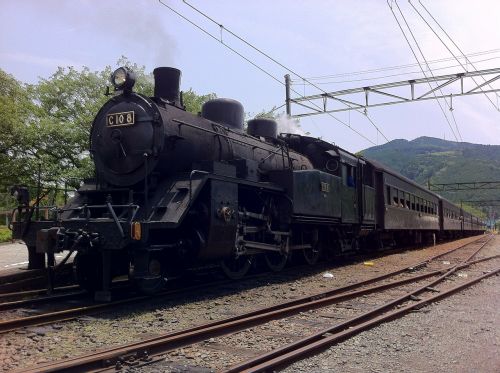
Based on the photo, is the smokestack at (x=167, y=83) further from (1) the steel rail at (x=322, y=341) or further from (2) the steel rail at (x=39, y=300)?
(1) the steel rail at (x=322, y=341)

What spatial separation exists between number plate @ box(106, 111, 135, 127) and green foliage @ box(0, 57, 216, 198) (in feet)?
41.1

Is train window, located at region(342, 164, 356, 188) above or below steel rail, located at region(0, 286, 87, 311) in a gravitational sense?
above

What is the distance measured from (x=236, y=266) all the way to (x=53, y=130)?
15.3 metres

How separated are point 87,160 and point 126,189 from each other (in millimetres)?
15215

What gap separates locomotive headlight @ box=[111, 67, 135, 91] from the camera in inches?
307

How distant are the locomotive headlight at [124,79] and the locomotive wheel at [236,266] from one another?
3.47 metres

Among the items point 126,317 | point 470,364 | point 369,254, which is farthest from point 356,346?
point 369,254

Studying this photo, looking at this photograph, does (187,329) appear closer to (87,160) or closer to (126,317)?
(126,317)

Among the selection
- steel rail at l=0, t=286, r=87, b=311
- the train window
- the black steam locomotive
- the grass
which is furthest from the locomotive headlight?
the grass

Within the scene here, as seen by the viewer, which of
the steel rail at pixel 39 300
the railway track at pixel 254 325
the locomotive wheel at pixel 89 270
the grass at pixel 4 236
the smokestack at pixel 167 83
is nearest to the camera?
the railway track at pixel 254 325

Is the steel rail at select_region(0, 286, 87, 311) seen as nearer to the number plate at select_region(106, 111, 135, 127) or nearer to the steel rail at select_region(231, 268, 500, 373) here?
the number plate at select_region(106, 111, 135, 127)

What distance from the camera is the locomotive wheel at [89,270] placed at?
24.2 feet

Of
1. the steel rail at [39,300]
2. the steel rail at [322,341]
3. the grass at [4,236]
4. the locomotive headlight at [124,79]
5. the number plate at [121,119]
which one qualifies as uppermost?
the locomotive headlight at [124,79]

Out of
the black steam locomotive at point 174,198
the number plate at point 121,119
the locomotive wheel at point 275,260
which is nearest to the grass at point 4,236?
the black steam locomotive at point 174,198
